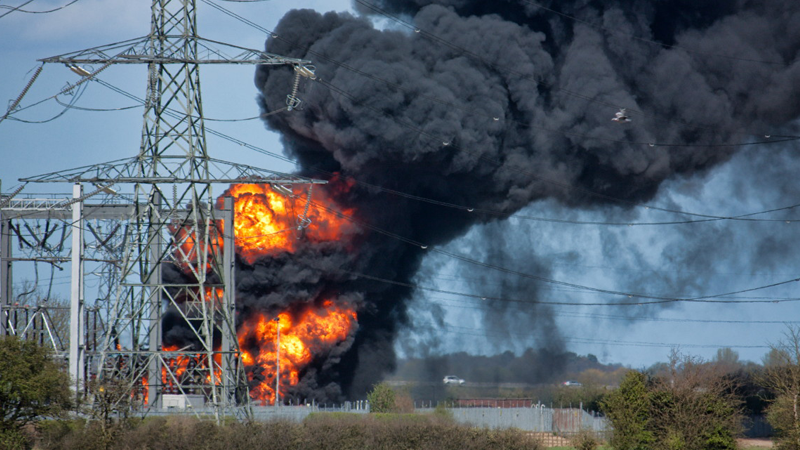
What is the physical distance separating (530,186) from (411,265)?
1482 centimetres

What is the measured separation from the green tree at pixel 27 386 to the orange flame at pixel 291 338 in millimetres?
34783

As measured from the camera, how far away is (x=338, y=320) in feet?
256

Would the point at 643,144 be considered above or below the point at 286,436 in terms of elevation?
above

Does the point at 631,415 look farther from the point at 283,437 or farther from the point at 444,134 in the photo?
the point at 444,134

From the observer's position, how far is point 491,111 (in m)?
79.2

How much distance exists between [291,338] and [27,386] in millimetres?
37800

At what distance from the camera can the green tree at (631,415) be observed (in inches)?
1855

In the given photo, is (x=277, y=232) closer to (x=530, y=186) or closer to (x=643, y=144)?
(x=530, y=186)

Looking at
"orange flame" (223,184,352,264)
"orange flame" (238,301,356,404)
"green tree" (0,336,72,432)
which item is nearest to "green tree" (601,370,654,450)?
"green tree" (0,336,72,432)

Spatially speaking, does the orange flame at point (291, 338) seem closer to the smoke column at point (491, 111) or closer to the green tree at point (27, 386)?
the smoke column at point (491, 111)

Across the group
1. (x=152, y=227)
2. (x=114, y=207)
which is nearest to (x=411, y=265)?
(x=114, y=207)

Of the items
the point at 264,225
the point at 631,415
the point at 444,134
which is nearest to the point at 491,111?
the point at 444,134

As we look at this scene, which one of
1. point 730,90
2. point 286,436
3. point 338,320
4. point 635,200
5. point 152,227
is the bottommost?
point 286,436

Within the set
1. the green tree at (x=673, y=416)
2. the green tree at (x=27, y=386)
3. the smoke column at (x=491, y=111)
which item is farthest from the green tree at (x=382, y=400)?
the green tree at (x=27, y=386)
